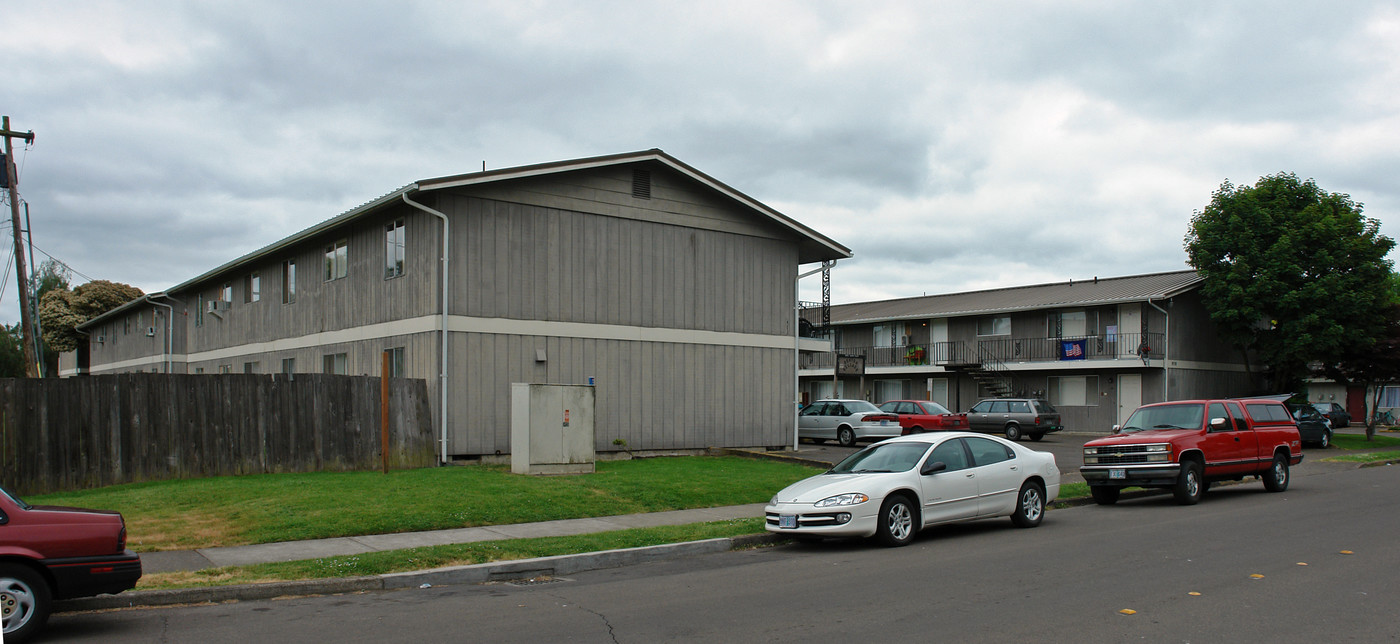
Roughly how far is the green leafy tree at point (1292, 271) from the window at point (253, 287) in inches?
1326

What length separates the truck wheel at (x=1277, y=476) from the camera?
719 inches

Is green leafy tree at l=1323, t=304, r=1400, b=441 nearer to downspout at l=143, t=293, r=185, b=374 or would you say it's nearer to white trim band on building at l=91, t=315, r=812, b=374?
white trim band on building at l=91, t=315, r=812, b=374

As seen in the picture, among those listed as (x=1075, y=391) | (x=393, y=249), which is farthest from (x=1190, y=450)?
(x=1075, y=391)

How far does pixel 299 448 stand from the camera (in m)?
18.0

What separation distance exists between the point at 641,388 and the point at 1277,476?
42.4 ft

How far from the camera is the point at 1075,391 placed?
41.8m

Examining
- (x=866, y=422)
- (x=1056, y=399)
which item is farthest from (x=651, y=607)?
(x=1056, y=399)

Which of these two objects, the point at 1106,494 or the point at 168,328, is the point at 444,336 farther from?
the point at 168,328

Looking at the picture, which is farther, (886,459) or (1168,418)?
(1168,418)

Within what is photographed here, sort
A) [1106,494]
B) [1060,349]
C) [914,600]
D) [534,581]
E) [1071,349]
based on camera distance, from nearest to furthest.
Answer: [914,600] < [534,581] < [1106,494] < [1071,349] < [1060,349]

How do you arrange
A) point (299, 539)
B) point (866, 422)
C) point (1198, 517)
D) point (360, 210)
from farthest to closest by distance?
point (866, 422), point (360, 210), point (1198, 517), point (299, 539)

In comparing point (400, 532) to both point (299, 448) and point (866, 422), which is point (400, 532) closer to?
point (299, 448)

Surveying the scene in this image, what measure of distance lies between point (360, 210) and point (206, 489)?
7.47 meters

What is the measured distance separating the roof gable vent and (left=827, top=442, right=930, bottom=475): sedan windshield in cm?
1103
